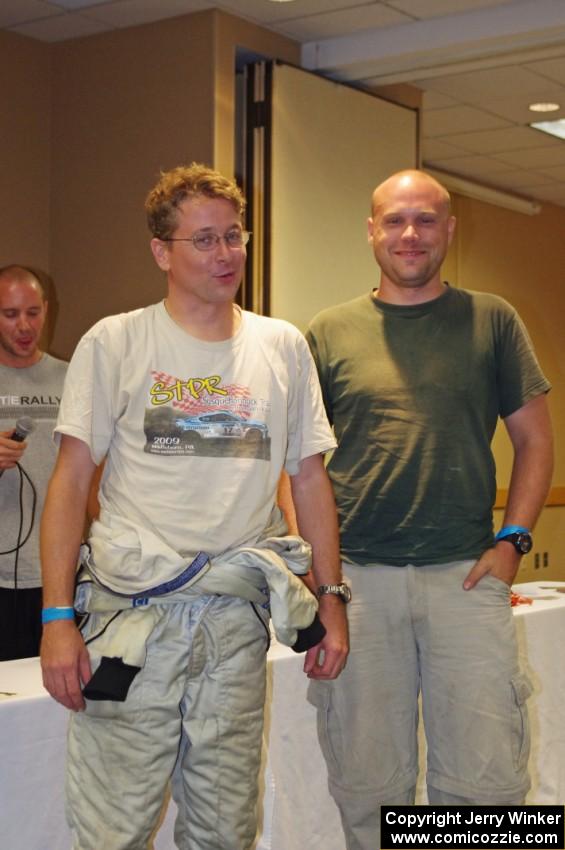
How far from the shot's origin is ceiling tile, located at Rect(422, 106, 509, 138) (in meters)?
6.27

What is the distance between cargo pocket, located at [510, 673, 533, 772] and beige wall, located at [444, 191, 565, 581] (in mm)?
5988

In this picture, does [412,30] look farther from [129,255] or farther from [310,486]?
[310,486]

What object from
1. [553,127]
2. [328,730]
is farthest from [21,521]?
[553,127]

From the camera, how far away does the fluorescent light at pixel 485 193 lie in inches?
306

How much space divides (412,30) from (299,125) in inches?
23.5

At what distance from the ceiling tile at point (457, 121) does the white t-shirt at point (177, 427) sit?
14.9 ft

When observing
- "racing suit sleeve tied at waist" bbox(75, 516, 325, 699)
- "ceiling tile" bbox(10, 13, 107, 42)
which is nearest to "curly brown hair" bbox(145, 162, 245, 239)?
"racing suit sleeve tied at waist" bbox(75, 516, 325, 699)

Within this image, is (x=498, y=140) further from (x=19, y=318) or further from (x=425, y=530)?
(x=425, y=530)

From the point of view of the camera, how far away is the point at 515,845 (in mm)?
2482

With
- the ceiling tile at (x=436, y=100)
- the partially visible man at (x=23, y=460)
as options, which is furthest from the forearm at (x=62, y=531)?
the ceiling tile at (x=436, y=100)

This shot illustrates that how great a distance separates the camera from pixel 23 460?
10.7 feet

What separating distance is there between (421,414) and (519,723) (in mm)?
632

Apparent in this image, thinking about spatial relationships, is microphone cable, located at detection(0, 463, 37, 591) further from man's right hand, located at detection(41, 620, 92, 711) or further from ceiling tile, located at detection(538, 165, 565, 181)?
ceiling tile, located at detection(538, 165, 565, 181)

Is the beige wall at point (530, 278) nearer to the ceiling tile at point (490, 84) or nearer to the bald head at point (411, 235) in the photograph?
the ceiling tile at point (490, 84)
